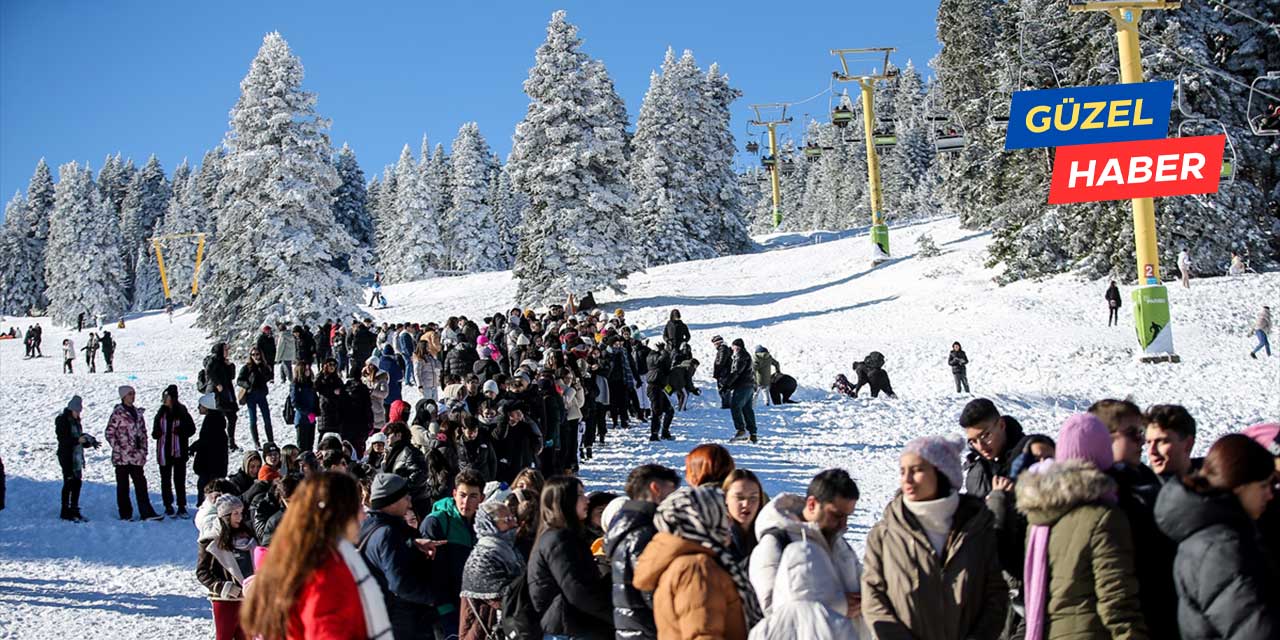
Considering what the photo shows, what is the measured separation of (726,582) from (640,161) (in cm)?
5489

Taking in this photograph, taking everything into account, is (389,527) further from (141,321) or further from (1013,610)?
(141,321)

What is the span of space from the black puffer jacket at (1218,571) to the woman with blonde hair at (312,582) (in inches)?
118

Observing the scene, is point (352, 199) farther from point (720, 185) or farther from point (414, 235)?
point (720, 185)

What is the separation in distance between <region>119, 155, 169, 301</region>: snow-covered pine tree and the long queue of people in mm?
95799

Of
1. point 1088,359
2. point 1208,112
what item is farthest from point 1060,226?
point 1088,359

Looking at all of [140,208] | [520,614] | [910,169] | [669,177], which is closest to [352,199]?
[140,208]

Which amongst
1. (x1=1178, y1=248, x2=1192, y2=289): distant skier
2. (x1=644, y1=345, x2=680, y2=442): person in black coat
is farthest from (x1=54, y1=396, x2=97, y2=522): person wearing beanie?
(x1=1178, y1=248, x2=1192, y2=289): distant skier

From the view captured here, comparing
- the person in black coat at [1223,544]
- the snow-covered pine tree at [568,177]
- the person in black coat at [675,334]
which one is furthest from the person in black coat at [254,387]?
the snow-covered pine tree at [568,177]

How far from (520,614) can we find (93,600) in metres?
6.48

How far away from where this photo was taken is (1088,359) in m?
26.2

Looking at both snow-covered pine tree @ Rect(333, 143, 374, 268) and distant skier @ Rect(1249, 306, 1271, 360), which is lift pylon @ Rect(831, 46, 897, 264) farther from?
snow-covered pine tree @ Rect(333, 143, 374, 268)

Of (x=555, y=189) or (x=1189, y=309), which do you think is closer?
(x=1189, y=309)

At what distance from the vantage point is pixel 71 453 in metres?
12.9

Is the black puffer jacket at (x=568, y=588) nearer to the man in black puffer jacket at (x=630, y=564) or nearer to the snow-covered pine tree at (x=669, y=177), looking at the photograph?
the man in black puffer jacket at (x=630, y=564)
